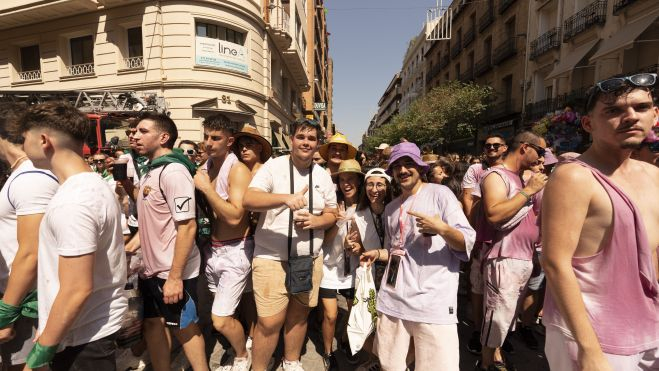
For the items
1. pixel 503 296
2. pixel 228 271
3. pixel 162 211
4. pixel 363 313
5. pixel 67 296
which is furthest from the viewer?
pixel 228 271

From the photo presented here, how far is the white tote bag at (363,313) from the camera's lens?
2.38 m

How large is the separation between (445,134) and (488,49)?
7023 mm

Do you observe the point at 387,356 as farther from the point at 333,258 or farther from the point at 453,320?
the point at 333,258

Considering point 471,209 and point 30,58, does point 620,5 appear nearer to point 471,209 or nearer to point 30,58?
point 471,209

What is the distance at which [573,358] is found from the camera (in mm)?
1370

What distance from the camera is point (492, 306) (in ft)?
8.48

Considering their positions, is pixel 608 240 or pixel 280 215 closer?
pixel 608 240

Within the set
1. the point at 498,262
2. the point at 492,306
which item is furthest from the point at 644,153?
the point at 492,306

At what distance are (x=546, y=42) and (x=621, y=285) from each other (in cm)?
1792

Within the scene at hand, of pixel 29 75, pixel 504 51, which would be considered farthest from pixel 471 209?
pixel 504 51

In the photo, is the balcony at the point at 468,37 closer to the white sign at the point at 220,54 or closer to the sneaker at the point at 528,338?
the white sign at the point at 220,54

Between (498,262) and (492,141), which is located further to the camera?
(492,141)

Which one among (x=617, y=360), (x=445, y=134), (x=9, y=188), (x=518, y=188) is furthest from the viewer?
(x=445, y=134)

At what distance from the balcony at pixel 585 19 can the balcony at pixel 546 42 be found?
1.67 feet
